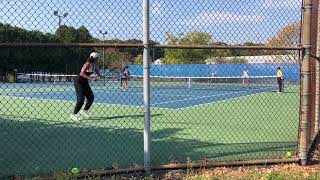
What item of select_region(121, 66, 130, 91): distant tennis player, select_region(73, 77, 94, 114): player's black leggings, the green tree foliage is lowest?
select_region(73, 77, 94, 114): player's black leggings

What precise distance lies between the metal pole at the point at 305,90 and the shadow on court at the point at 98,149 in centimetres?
76

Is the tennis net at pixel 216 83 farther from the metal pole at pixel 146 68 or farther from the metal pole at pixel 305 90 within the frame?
the metal pole at pixel 146 68

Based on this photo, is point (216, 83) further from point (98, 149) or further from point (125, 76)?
point (98, 149)

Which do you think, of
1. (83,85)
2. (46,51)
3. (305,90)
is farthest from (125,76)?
(305,90)

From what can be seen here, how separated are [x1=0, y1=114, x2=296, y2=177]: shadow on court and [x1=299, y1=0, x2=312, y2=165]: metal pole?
0.76 m

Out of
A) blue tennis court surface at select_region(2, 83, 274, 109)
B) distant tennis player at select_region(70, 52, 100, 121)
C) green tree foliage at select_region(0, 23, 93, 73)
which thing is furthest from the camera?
blue tennis court surface at select_region(2, 83, 274, 109)

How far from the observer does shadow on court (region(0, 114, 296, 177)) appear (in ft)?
22.4

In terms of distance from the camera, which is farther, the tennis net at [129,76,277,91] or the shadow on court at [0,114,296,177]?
the tennis net at [129,76,277,91]

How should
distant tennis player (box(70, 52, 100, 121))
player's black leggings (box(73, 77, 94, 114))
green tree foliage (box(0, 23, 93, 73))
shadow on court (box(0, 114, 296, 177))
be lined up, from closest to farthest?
shadow on court (box(0, 114, 296, 177)) < green tree foliage (box(0, 23, 93, 73)) < distant tennis player (box(70, 52, 100, 121)) < player's black leggings (box(73, 77, 94, 114))

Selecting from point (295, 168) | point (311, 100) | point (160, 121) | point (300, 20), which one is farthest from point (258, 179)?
point (160, 121)

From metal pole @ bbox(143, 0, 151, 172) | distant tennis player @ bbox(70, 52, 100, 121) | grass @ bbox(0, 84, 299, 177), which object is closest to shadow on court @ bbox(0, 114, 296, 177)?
grass @ bbox(0, 84, 299, 177)

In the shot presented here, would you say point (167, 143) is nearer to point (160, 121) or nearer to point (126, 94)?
point (160, 121)

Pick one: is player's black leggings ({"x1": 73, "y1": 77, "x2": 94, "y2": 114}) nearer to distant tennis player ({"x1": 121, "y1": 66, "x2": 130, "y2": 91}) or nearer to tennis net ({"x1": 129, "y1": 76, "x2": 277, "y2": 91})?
distant tennis player ({"x1": 121, "y1": 66, "x2": 130, "y2": 91})

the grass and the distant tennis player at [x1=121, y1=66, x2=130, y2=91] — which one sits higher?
the distant tennis player at [x1=121, y1=66, x2=130, y2=91]
